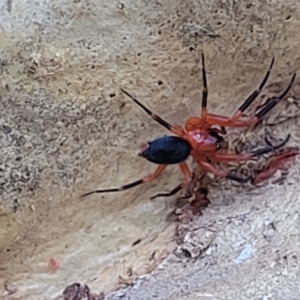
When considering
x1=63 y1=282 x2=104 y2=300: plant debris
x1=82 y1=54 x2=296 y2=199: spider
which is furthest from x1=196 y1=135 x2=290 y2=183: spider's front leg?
x1=63 y1=282 x2=104 y2=300: plant debris

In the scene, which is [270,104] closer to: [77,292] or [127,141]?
[127,141]

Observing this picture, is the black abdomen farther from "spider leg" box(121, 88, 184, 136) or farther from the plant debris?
the plant debris

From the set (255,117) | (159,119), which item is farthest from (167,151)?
(255,117)

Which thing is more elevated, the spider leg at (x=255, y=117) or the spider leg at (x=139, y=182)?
the spider leg at (x=255, y=117)

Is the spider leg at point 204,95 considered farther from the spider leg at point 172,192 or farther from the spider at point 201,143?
the spider leg at point 172,192

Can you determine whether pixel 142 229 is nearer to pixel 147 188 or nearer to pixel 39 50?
pixel 147 188

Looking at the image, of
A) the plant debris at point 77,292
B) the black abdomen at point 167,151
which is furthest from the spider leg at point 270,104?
the plant debris at point 77,292
